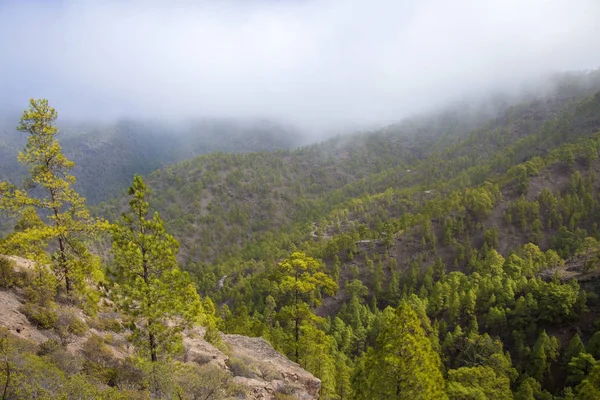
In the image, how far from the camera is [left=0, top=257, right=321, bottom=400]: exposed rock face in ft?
72.7

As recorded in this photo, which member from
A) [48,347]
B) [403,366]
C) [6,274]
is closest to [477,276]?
[403,366]

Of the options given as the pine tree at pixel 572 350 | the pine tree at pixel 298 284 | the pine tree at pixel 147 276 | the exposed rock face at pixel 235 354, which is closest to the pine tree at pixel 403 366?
the exposed rock face at pixel 235 354

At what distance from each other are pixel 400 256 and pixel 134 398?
122739 mm

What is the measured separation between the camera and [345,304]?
107250mm

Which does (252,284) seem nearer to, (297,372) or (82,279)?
(297,372)

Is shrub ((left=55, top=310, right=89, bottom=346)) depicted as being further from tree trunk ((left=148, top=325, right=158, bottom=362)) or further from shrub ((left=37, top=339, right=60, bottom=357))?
tree trunk ((left=148, top=325, right=158, bottom=362))

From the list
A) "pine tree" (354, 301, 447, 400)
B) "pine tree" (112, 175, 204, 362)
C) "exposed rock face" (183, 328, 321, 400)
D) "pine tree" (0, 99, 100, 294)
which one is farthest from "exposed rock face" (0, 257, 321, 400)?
"pine tree" (354, 301, 447, 400)

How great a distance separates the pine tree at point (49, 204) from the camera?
74.9ft

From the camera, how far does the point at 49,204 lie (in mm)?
23078

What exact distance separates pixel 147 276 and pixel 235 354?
782 inches

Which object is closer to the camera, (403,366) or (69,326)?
(69,326)

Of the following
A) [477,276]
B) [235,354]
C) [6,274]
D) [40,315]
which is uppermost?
[6,274]

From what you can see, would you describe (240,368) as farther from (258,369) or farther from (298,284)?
(298,284)

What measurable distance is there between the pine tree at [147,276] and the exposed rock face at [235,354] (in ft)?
18.7
